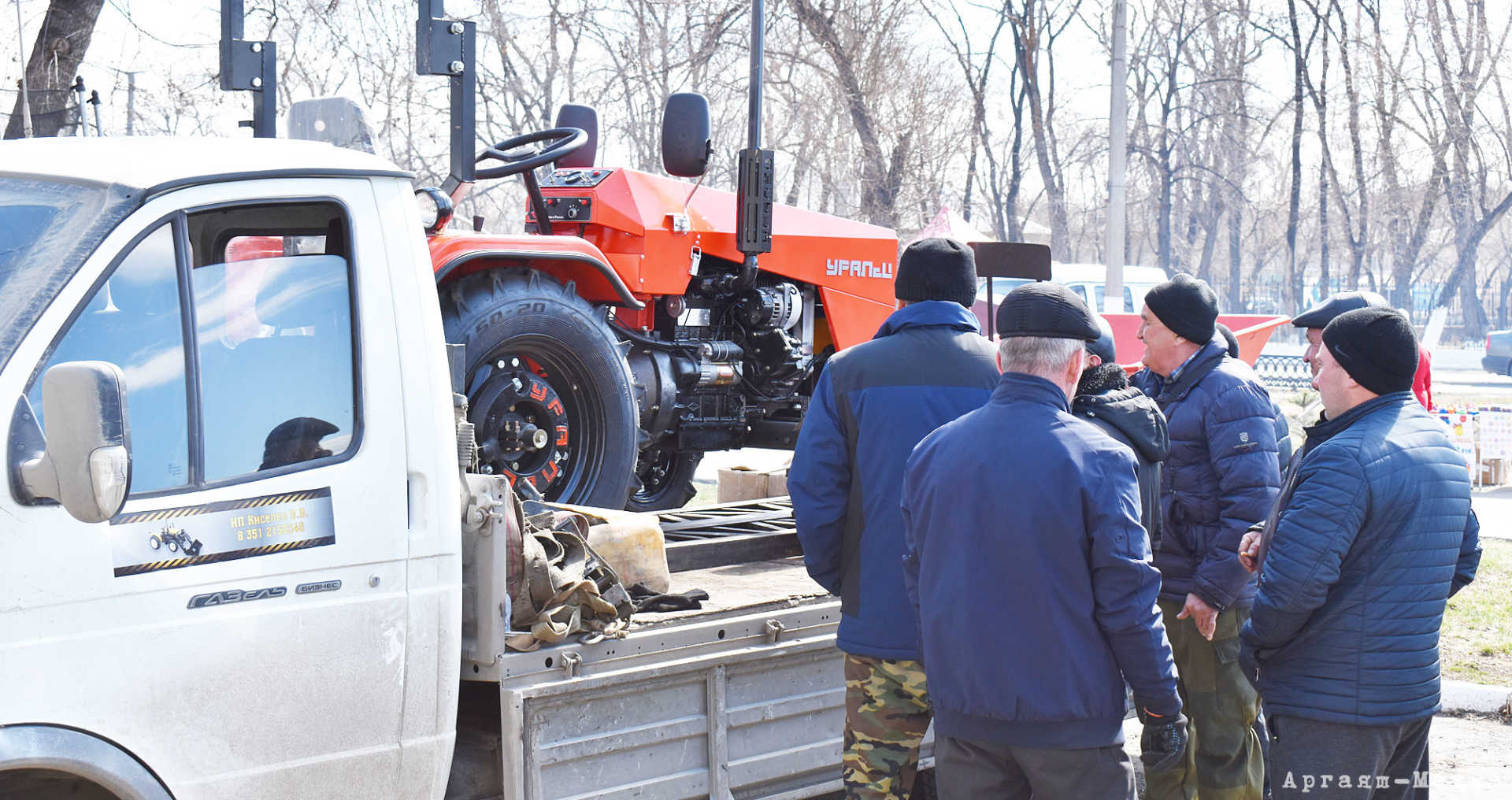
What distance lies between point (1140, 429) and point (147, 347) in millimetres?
2532

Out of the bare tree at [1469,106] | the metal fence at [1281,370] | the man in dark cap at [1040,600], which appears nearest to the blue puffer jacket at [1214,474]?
the man in dark cap at [1040,600]

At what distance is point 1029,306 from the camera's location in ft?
10.4

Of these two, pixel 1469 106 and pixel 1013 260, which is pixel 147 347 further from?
pixel 1469 106

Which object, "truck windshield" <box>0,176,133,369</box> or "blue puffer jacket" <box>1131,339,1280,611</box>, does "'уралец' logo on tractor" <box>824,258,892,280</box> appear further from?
"truck windshield" <box>0,176,133,369</box>

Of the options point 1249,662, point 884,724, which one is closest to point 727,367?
point 884,724

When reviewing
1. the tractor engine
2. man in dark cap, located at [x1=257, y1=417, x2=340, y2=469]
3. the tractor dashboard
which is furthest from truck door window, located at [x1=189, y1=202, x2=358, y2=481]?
the tractor dashboard

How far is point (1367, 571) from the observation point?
3.46 meters

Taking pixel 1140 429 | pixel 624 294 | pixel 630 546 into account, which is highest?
pixel 624 294

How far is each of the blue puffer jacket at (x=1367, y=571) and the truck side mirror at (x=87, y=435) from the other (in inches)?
102

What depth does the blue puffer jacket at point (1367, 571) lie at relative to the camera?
3.42 meters

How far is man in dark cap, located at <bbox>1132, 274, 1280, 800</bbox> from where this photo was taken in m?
4.39

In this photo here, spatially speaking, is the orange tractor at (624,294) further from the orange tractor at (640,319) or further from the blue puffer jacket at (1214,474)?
the blue puffer jacket at (1214,474)

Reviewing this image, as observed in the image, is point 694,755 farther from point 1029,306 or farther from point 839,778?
point 1029,306

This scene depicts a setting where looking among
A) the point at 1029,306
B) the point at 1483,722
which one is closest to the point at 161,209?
the point at 1029,306
